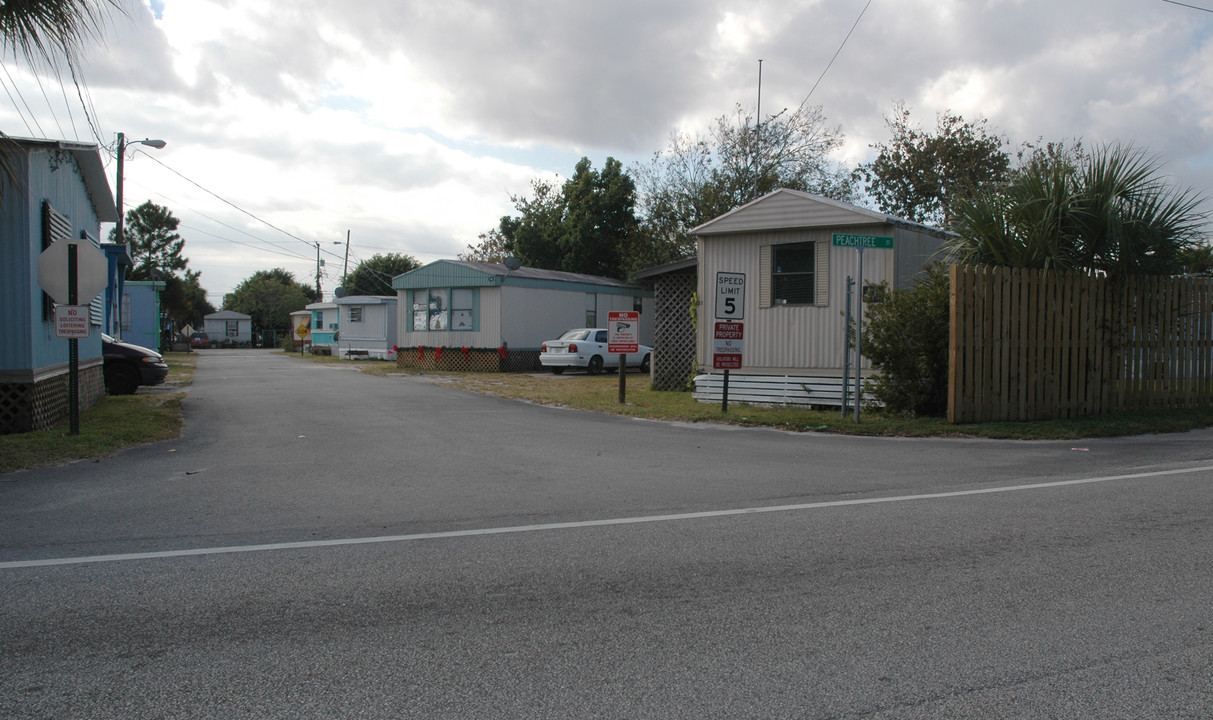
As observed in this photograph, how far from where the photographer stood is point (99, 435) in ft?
34.6

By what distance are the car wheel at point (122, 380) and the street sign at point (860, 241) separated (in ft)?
48.6

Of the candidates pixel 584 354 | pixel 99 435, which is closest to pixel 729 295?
pixel 99 435

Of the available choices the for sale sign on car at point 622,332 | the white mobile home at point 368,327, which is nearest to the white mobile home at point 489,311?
the white mobile home at point 368,327

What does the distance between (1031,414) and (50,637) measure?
471 inches

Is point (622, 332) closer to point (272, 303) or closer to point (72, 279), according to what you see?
point (72, 279)

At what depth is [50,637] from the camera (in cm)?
390

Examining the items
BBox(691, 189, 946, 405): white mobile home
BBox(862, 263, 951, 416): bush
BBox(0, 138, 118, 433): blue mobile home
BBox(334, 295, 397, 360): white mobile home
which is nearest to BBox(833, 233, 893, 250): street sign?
BBox(862, 263, 951, 416): bush

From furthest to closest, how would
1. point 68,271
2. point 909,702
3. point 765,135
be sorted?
point 765,135 < point 68,271 < point 909,702

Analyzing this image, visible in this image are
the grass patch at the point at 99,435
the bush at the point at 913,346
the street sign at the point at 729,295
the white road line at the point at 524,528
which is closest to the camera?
the white road line at the point at 524,528

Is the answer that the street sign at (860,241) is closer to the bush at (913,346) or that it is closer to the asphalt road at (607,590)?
the bush at (913,346)

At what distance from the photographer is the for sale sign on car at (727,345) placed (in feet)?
46.4

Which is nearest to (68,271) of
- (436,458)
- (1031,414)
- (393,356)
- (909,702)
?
(436,458)

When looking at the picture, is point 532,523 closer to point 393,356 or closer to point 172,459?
point 172,459

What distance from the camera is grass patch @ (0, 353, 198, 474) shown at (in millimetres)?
9039
